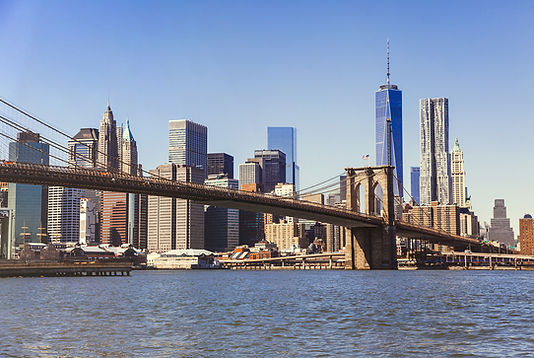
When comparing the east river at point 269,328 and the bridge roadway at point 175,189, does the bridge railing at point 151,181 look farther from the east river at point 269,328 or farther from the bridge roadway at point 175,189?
the east river at point 269,328

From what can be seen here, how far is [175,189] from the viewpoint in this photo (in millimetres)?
75875

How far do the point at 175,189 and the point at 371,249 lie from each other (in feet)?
141

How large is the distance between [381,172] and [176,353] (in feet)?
337

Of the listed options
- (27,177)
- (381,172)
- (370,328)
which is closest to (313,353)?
(370,328)

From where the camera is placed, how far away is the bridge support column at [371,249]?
10706cm

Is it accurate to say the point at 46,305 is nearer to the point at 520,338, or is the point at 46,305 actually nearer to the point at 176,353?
the point at 176,353

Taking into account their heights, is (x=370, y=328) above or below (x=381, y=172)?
below

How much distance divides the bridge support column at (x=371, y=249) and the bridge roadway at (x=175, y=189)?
1.90 meters

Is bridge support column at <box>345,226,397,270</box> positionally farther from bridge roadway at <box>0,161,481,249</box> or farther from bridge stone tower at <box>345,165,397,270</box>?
bridge roadway at <box>0,161,481,249</box>

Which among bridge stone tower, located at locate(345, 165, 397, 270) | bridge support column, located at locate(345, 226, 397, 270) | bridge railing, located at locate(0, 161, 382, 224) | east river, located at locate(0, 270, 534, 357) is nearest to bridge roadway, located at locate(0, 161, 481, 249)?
bridge railing, located at locate(0, 161, 382, 224)

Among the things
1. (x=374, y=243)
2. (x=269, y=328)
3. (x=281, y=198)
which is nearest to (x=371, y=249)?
(x=374, y=243)

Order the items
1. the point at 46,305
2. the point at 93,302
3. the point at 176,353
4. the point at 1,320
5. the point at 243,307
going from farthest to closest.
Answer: the point at 93,302 < the point at 46,305 < the point at 243,307 < the point at 1,320 < the point at 176,353

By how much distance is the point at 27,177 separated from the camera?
61.3 meters

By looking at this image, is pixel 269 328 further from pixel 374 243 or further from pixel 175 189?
pixel 374 243
